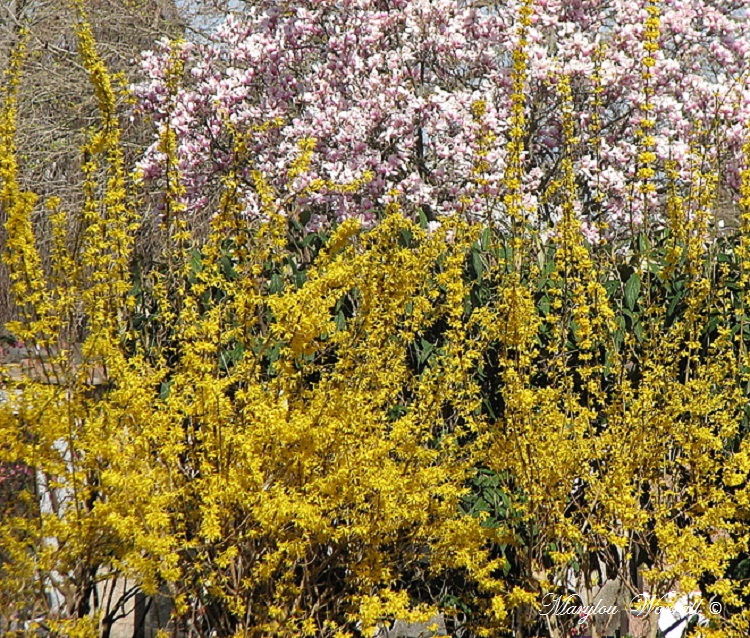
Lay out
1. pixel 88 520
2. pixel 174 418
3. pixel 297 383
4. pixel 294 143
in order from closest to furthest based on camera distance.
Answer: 1. pixel 88 520
2. pixel 174 418
3. pixel 297 383
4. pixel 294 143

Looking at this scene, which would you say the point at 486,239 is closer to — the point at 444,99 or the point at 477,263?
the point at 477,263

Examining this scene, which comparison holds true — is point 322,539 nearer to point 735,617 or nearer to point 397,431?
point 397,431

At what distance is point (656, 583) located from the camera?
14.3 ft

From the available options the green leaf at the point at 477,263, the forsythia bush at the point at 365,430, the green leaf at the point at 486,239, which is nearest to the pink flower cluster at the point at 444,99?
the green leaf at the point at 486,239

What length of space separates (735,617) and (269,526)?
192cm

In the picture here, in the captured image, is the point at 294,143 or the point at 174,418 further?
the point at 294,143

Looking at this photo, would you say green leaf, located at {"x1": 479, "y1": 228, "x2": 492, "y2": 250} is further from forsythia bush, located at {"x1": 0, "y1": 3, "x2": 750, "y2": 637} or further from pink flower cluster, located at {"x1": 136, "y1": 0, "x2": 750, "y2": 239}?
pink flower cluster, located at {"x1": 136, "y1": 0, "x2": 750, "y2": 239}

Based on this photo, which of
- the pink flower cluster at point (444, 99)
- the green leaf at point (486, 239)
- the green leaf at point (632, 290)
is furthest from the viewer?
the pink flower cluster at point (444, 99)

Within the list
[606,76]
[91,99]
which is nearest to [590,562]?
[606,76]

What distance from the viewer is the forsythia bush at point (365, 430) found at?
3.90m

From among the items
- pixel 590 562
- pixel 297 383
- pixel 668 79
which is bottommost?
pixel 590 562

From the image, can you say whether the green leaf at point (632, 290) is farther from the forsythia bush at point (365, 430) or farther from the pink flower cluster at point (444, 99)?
the pink flower cluster at point (444, 99)

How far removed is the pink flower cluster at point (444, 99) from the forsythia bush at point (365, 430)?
8.34 ft

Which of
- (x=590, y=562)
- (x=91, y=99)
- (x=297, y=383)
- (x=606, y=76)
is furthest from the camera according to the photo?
(x=91, y=99)
